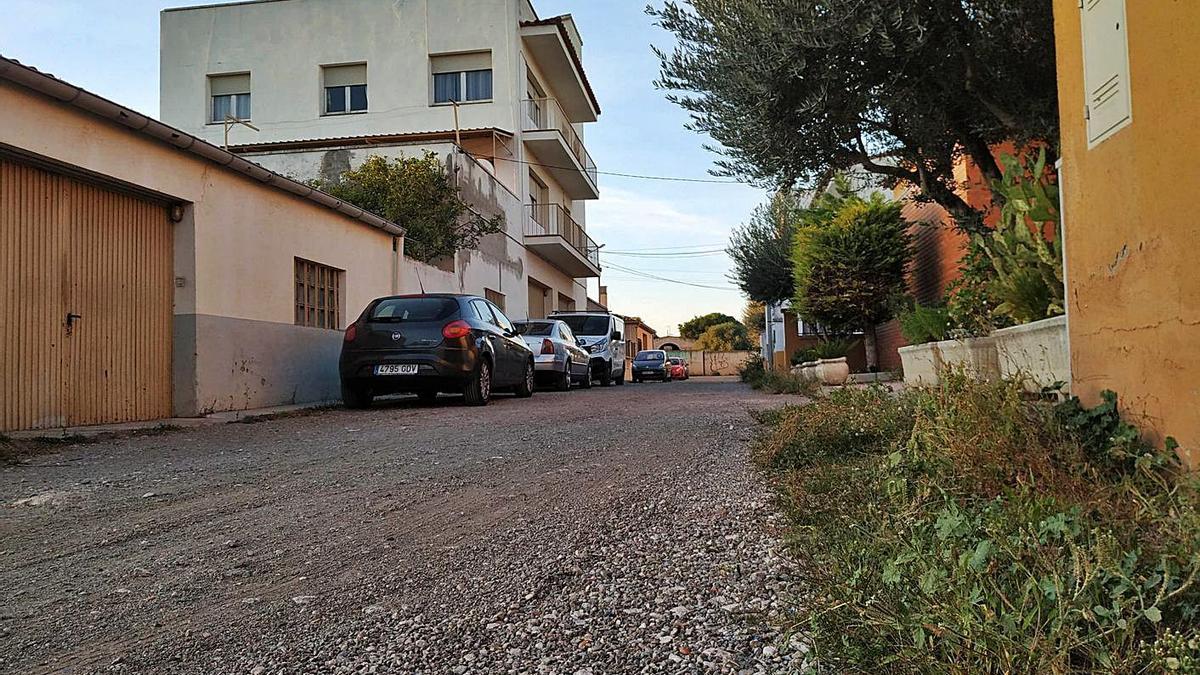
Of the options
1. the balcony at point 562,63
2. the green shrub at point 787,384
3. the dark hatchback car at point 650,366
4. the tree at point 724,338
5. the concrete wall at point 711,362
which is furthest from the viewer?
the tree at point 724,338

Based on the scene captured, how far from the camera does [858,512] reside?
117 inches

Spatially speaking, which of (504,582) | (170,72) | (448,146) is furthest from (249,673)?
(170,72)

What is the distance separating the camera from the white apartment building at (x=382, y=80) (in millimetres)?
24141

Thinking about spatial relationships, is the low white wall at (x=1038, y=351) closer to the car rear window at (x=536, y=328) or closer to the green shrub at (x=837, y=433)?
the green shrub at (x=837, y=433)

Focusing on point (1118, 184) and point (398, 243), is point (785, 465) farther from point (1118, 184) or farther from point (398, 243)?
point (398, 243)

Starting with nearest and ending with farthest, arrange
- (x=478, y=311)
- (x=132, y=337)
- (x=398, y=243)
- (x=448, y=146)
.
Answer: (x=132, y=337) < (x=478, y=311) < (x=398, y=243) < (x=448, y=146)

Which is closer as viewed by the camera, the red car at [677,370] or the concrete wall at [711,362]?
the red car at [677,370]

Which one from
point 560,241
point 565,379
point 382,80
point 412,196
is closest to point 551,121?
point 560,241

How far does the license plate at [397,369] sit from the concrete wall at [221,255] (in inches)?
64.4

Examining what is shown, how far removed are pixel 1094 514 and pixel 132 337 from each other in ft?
28.3

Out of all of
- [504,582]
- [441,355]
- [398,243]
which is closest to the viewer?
[504,582]

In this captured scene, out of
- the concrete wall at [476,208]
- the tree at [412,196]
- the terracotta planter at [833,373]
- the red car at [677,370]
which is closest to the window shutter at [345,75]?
→ the concrete wall at [476,208]

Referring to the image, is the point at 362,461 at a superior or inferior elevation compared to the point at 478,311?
inferior

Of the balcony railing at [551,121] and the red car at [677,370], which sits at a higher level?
the balcony railing at [551,121]
